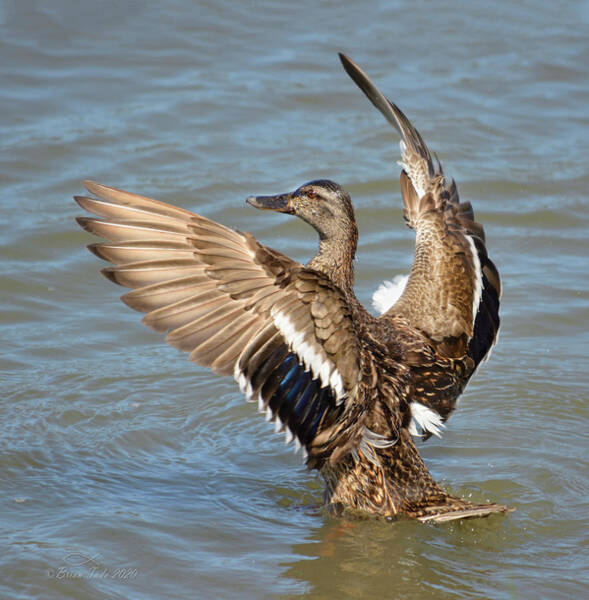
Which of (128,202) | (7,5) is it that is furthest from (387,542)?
(7,5)

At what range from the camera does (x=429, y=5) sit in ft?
45.1

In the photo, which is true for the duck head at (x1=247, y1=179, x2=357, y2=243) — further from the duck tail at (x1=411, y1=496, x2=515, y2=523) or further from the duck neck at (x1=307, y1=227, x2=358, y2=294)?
the duck tail at (x1=411, y1=496, x2=515, y2=523)

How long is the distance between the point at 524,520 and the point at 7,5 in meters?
9.73

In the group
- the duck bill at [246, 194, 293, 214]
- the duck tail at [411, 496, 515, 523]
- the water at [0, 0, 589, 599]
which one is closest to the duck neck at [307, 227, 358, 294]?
the duck bill at [246, 194, 293, 214]

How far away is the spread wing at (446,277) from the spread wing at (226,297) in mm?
1182

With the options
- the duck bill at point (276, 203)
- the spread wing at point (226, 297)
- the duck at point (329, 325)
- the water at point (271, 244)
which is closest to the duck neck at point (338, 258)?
the duck at point (329, 325)

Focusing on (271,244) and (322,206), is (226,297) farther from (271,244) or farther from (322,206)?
(271,244)

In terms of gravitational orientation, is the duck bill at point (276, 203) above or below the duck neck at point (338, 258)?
above

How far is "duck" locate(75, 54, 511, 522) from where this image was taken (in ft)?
14.5

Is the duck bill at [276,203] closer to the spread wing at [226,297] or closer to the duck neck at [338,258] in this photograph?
the duck neck at [338,258]

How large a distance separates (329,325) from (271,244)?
13.9 ft

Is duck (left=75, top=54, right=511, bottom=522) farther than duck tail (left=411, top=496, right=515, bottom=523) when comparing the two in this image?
No

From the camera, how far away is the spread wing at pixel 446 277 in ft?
18.5

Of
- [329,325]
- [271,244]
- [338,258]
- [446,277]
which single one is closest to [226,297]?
[329,325]
